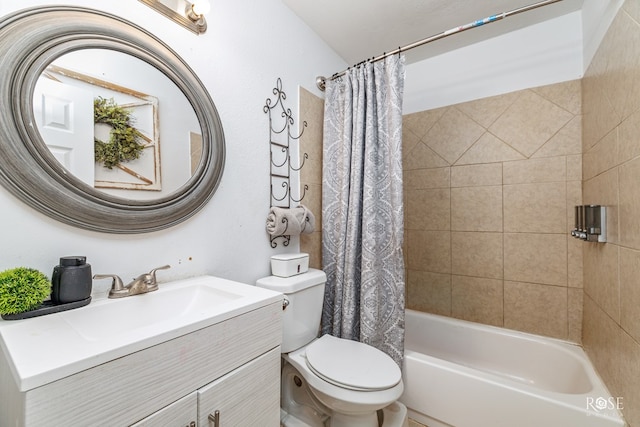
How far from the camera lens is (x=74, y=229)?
83cm

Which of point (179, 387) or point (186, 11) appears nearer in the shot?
point (179, 387)

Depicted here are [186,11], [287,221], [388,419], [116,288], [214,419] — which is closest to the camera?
[214,419]

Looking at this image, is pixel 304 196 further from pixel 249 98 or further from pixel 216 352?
pixel 216 352

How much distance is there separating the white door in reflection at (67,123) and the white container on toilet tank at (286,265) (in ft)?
2.75

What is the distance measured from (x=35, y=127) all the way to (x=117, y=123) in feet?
0.69

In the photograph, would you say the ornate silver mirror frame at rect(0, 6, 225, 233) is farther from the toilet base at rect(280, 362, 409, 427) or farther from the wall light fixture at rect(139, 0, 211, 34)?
the toilet base at rect(280, 362, 409, 427)

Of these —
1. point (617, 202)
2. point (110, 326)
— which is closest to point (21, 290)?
Result: point (110, 326)

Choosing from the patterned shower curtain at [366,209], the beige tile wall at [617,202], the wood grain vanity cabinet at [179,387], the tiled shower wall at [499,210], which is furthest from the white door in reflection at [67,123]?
the tiled shower wall at [499,210]

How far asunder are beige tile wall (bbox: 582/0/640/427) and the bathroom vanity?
1.32 m

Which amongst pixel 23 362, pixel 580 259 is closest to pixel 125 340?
pixel 23 362

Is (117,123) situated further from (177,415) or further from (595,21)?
Result: (595,21)

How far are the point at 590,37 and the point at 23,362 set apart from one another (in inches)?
103

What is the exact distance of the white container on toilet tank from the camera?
1397 mm

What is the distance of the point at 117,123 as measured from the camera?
924 mm
